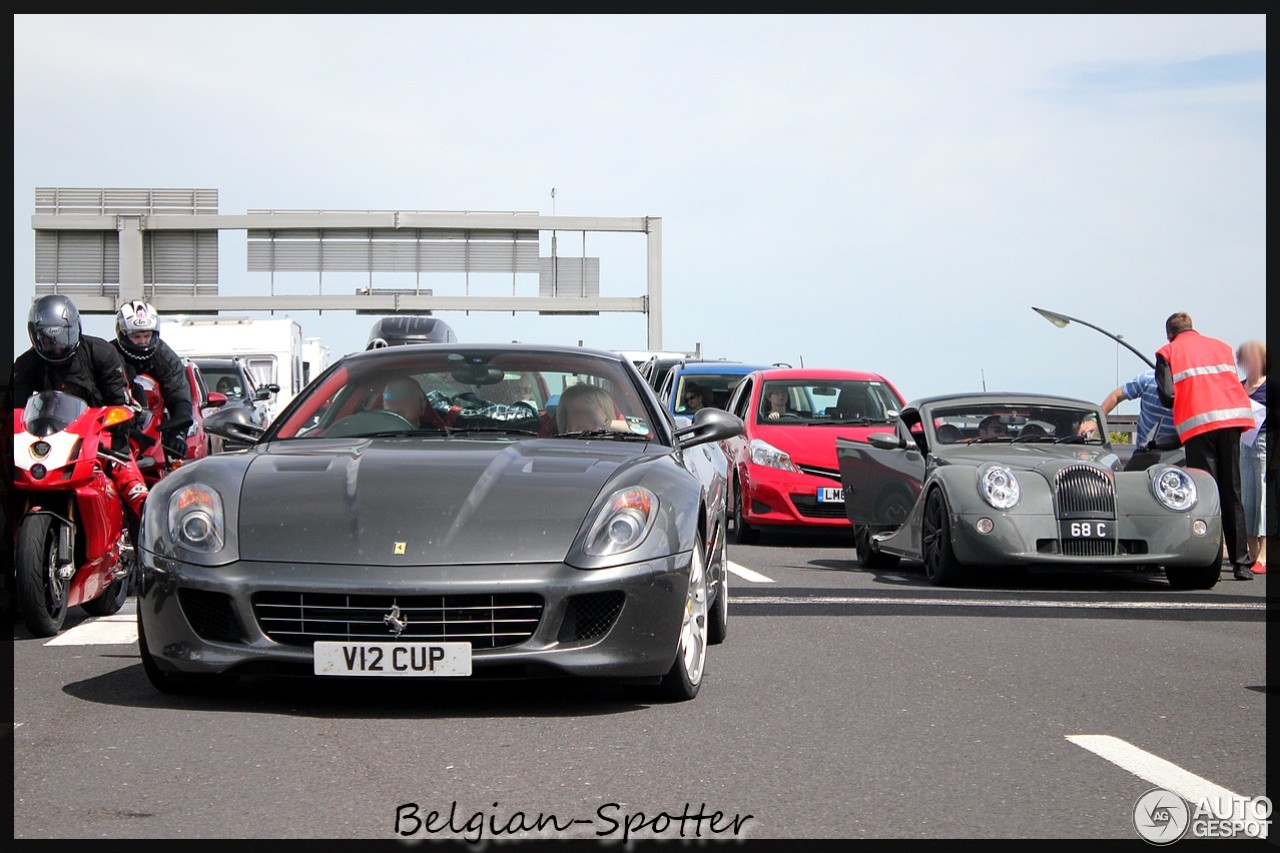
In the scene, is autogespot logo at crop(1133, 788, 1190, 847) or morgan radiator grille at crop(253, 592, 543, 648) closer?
autogespot logo at crop(1133, 788, 1190, 847)

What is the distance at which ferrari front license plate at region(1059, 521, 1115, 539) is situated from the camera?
39.4 feet

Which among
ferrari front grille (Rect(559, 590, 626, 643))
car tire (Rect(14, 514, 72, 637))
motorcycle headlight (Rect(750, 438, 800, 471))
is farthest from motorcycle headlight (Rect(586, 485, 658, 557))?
motorcycle headlight (Rect(750, 438, 800, 471))

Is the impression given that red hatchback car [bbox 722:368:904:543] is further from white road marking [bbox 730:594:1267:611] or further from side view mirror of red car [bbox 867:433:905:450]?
white road marking [bbox 730:594:1267:611]

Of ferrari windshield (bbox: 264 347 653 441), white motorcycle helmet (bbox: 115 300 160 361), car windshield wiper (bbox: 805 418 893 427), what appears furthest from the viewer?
car windshield wiper (bbox: 805 418 893 427)

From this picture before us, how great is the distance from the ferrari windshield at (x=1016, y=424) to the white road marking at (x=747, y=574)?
1.66 m

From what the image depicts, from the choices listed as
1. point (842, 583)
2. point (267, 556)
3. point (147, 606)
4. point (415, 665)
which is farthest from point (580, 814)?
point (842, 583)

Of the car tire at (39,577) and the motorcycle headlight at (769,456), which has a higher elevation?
the motorcycle headlight at (769,456)

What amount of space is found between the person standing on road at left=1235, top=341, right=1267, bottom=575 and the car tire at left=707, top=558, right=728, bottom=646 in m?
6.79

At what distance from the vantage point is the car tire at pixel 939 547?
1228 centimetres

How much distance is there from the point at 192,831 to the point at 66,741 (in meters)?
1.52

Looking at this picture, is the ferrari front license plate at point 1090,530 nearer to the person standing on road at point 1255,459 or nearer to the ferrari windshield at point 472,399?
the person standing on road at point 1255,459

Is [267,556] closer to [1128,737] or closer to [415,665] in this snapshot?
[415,665]

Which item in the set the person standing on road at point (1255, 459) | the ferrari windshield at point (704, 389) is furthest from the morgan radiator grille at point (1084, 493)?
the ferrari windshield at point (704, 389)

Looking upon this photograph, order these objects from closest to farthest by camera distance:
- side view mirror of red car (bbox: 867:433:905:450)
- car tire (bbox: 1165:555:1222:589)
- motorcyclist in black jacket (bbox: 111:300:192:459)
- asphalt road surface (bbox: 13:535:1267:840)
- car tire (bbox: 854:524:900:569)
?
asphalt road surface (bbox: 13:535:1267:840), motorcyclist in black jacket (bbox: 111:300:192:459), car tire (bbox: 1165:555:1222:589), side view mirror of red car (bbox: 867:433:905:450), car tire (bbox: 854:524:900:569)
